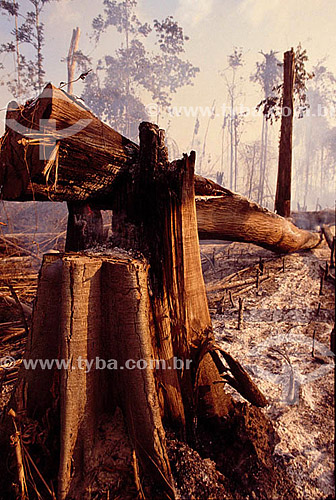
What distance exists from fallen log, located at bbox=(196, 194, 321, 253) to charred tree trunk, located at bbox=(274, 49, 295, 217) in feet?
6.79

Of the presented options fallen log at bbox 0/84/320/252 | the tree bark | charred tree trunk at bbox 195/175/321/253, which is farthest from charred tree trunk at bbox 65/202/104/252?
the tree bark

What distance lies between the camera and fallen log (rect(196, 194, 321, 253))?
296cm

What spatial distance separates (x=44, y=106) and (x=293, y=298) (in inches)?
150

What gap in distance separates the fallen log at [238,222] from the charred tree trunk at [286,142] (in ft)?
6.79

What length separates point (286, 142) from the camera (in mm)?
6551

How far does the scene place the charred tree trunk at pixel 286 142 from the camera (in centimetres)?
644

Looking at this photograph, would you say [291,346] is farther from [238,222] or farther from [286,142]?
[286,142]

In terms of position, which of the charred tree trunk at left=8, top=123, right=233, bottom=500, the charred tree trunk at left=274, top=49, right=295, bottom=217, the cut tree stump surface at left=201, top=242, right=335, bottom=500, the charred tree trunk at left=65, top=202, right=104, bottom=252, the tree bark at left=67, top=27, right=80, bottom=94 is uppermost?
the tree bark at left=67, top=27, right=80, bottom=94

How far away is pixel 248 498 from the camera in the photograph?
124cm

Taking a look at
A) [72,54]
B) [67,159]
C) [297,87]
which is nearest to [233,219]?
[67,159]

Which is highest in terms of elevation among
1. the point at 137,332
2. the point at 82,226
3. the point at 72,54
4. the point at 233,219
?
the point at 72,54

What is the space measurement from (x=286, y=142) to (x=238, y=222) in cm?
443

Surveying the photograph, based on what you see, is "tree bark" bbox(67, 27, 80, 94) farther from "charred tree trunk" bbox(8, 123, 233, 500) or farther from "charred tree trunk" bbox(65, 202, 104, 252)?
"charred tree trunk" bbox(8, 123, 233, 500)

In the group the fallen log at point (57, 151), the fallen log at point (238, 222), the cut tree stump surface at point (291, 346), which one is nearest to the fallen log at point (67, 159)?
the fallen log at point (57, 151)
